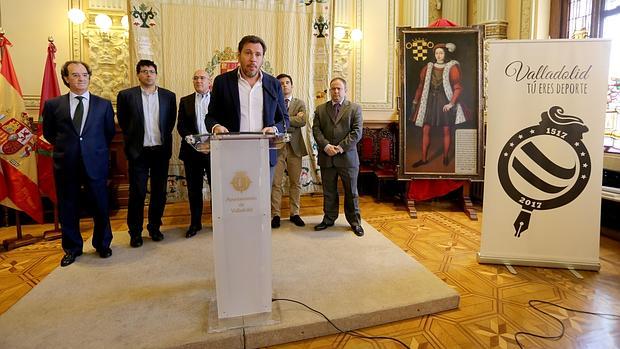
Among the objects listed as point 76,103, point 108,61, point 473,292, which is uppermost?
point 108,61

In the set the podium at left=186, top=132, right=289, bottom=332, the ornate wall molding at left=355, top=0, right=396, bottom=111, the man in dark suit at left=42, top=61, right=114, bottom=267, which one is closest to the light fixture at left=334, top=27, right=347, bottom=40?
the ornate wall molding at left=355, top=0, right=396, bottom=111

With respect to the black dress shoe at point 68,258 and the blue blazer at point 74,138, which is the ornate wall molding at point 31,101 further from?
the black dress shoe at point 68,258

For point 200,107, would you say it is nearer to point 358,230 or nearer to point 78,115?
point 78,115

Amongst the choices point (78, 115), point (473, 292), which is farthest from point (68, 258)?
point (473, 292)

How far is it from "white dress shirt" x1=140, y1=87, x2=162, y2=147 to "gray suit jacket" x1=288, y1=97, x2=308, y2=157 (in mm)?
1189

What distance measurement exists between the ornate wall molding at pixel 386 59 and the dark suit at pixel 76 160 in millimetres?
3498

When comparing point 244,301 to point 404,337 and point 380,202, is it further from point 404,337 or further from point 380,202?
point 380,202

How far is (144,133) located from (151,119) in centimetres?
13

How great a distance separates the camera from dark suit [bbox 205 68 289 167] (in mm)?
2340

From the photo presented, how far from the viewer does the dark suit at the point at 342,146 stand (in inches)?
133

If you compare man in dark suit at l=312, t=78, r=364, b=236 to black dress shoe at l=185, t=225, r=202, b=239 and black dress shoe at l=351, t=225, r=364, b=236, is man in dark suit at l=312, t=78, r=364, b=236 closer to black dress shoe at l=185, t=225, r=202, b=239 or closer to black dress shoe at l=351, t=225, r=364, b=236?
black dress shoe at l=351, t=225, r=364, b=236

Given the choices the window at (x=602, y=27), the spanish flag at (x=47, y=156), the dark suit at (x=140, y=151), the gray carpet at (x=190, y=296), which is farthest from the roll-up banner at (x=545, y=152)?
the spanish flag at (x=47, y=156)

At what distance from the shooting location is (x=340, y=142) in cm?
338

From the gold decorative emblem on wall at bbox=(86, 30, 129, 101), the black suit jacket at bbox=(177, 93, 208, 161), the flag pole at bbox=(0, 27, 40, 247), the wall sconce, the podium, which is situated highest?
the wall sconce
